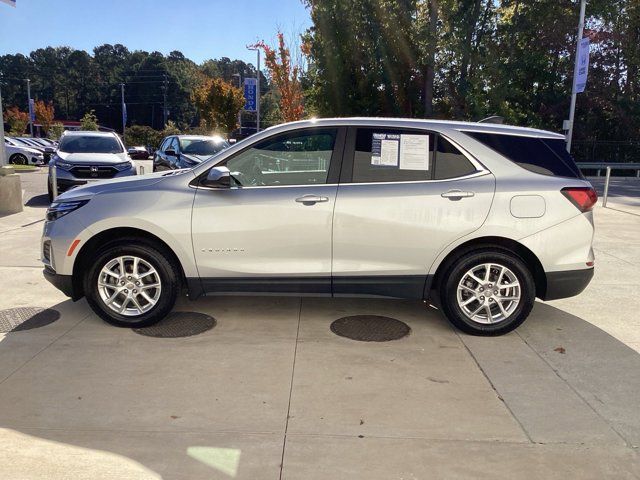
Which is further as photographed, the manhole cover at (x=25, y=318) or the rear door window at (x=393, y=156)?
the manhole cover at (x=25, y=318)

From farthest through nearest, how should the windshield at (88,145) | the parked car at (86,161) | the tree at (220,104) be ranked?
the tree at (220,104) → the windshield at (88,145) → the parked car at (86,161)

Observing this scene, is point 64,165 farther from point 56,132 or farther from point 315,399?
point 56,132

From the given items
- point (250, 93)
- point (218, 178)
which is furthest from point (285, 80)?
point (218, 178)

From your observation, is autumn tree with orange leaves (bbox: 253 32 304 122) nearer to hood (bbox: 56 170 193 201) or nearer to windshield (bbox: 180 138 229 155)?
windshield (bbox: 180 138 229 155)

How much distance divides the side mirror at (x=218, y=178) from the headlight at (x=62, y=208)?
43.9 inches

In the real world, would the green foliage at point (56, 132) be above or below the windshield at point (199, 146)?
above

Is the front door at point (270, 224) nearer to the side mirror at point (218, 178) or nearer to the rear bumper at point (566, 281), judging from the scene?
the side mirror at point (218, 178)

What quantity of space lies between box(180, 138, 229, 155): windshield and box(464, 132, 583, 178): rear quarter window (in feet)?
31.8

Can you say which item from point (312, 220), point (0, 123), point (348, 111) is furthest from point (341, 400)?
point (348, 111)

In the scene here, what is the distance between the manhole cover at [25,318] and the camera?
4.83 metres

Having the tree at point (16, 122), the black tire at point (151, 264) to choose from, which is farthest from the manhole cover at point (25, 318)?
the tree at point (16, 122)

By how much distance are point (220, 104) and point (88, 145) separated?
2036 centimetres

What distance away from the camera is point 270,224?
182 inches

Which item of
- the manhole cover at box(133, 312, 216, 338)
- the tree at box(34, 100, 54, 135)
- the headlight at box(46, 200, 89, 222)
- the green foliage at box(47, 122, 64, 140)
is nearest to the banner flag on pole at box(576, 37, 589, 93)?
the manhole cover at box(133, 312, 216, 338)
